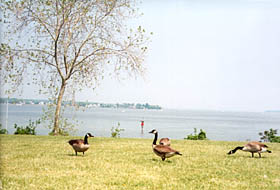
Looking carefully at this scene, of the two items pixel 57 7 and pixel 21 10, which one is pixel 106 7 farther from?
pixel 21 10

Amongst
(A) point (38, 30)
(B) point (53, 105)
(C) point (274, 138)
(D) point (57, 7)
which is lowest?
(C) point (274, 138)

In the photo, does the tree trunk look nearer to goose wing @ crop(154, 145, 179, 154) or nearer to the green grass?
the green grass

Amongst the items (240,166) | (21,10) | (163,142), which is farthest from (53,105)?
(240,166)

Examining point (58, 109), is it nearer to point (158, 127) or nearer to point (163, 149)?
point (163, 149)

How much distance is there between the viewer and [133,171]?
341 inches

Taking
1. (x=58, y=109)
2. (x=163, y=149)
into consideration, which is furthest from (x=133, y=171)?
(x=58, y=109)

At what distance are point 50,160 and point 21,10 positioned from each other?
12.3 metres

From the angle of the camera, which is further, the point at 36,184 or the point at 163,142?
the point at 163,142

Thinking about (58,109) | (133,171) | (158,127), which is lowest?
(158,127)

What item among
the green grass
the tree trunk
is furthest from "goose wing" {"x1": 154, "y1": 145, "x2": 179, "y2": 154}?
the tree trunk

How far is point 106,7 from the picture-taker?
67.2 feet

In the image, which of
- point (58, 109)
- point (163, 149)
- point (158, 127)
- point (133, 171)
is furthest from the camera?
point (158, 127)

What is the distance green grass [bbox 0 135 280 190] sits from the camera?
23.9ft

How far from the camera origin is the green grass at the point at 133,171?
7.29 metres
